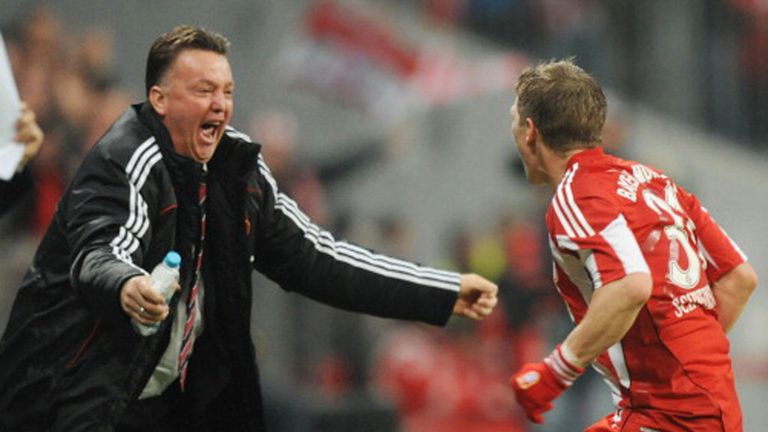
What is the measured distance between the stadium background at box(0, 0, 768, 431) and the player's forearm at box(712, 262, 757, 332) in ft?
14.1

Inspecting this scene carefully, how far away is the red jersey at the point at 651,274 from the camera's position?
13.6ft

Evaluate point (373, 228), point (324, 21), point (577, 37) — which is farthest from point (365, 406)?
point (577, 37)

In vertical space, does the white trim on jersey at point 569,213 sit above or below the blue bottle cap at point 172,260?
above

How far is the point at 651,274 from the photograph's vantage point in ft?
13.7

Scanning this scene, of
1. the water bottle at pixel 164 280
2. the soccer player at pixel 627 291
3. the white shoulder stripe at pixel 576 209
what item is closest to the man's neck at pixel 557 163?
the soccer player at pixel 627 291

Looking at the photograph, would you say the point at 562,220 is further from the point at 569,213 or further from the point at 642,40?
the point at 642,40

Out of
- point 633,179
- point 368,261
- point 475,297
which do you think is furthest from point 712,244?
point 368,261

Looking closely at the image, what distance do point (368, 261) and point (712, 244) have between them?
119 centimetres

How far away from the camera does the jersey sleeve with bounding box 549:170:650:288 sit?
4.10m

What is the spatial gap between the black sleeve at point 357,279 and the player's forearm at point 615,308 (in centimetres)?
96

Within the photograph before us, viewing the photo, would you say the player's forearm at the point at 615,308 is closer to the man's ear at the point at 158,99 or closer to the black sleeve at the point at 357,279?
the black sleeve at the point at 357,279

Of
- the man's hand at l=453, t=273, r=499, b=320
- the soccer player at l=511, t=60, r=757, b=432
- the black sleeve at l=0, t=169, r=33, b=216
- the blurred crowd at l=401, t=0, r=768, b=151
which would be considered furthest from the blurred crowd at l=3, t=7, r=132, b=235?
the soccer player at l=511, t=60, r=757, b=432

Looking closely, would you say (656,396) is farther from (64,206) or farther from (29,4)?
(29,4)

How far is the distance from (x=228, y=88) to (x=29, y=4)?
14.0 feet
